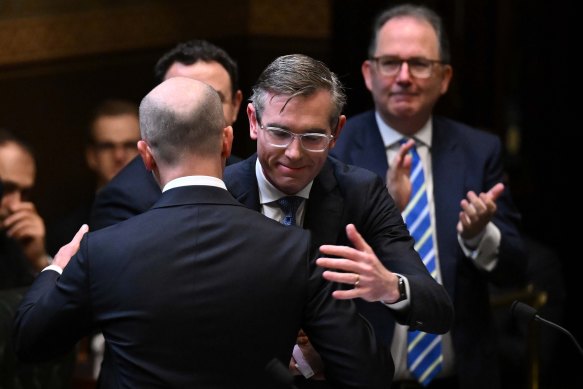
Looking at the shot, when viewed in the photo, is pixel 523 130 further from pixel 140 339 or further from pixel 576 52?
pixel 140 339

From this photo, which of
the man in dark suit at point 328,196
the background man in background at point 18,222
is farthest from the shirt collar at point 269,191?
the background man in background at point 18,222

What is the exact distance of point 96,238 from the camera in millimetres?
2393

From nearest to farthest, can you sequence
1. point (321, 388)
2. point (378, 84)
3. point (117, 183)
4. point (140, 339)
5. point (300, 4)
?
point (140, 339) → point (321, 388) → point (117, 183) → point (378, 84) → point (300, 4)

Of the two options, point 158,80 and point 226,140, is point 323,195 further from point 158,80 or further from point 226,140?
point 158,80

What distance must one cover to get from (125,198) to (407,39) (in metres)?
1.11

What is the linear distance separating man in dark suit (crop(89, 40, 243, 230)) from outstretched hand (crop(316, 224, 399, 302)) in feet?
2.39

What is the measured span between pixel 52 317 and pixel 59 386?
1442 millimetres

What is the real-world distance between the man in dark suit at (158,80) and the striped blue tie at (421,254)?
1.83 ft

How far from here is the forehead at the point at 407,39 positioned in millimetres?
3639

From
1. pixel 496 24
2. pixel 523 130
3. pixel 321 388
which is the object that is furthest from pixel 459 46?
pixel 321 388

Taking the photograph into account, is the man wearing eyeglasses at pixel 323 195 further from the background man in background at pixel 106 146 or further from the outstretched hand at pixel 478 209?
the background man in background at pixel 106 146

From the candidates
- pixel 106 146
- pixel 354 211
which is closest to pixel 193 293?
pixel 354 211

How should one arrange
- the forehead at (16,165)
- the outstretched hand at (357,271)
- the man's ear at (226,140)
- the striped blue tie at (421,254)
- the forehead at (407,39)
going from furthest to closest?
the forehead at (16,165) < the forehead at (407,39) < the striped blue tie at (421,254) < the man's ear at (226,140) < the outstretched hand at (357,271)

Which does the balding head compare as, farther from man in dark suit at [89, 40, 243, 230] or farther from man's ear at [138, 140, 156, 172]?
man in dark suit at [89, 40, 243, 230]
